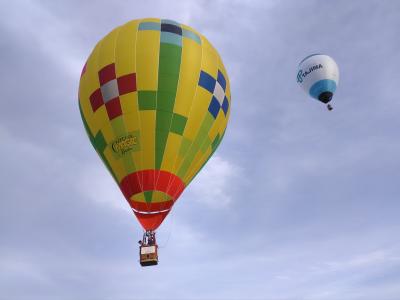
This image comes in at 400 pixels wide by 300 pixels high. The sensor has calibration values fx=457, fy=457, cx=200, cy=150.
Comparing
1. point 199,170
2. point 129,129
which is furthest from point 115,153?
point 199,170

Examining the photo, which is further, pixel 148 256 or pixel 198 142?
pixel 198 142

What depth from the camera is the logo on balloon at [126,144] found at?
58.7ft

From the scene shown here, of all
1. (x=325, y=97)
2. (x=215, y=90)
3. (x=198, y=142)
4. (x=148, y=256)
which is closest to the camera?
(x=148, y=256)

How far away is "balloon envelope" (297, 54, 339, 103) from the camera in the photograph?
26.7m

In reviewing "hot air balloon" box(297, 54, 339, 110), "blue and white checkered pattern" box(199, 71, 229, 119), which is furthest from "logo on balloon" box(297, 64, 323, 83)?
"blue and white checkered pattern" box(199, 71, 229, 119)

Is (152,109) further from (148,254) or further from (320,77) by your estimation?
(320,77)

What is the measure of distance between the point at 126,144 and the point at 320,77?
45.3ft

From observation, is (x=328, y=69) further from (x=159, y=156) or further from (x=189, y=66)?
(x=159, y=156)

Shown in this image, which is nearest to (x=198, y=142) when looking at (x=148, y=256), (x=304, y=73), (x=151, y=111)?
(x=151, y=111)

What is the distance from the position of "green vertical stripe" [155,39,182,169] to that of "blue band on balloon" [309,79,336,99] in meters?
10.8

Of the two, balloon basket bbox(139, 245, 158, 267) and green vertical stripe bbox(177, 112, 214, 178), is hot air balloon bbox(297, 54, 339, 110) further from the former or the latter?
balloon basket bbox(139, 245, 158, 267)

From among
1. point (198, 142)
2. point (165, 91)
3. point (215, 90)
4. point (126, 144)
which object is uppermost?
point (215, 90)

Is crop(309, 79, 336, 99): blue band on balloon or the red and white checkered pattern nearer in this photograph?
the red and white checkered pattern

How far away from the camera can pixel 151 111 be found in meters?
18.1
